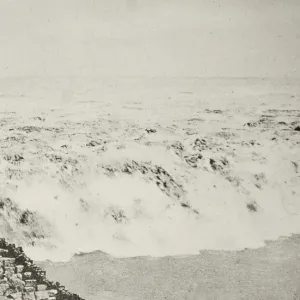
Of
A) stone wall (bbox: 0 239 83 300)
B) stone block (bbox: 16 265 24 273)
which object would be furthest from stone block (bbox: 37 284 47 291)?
stone block (bbox: 16 265 24 273)

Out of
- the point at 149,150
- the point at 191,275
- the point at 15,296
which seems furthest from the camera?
the point at 149,150

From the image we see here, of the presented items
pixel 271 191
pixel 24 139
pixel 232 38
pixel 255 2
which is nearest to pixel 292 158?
pixel 271 191

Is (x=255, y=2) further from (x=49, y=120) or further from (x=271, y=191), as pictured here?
(x=49, y=120)

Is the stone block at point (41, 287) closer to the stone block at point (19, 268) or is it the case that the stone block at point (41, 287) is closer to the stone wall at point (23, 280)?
the stone wall at point (23, 280)

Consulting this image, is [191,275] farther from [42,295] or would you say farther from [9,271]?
[9,271]

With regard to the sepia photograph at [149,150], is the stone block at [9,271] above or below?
below

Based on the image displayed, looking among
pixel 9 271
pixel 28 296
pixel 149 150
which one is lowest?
pixel 28 296

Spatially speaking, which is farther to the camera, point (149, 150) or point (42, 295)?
point (149, 150)

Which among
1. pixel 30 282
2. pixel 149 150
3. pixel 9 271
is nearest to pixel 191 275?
pixel 149 150

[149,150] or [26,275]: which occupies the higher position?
[149,150]

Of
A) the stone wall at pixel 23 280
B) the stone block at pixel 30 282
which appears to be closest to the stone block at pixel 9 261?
the stone wall at pixel 23 280
